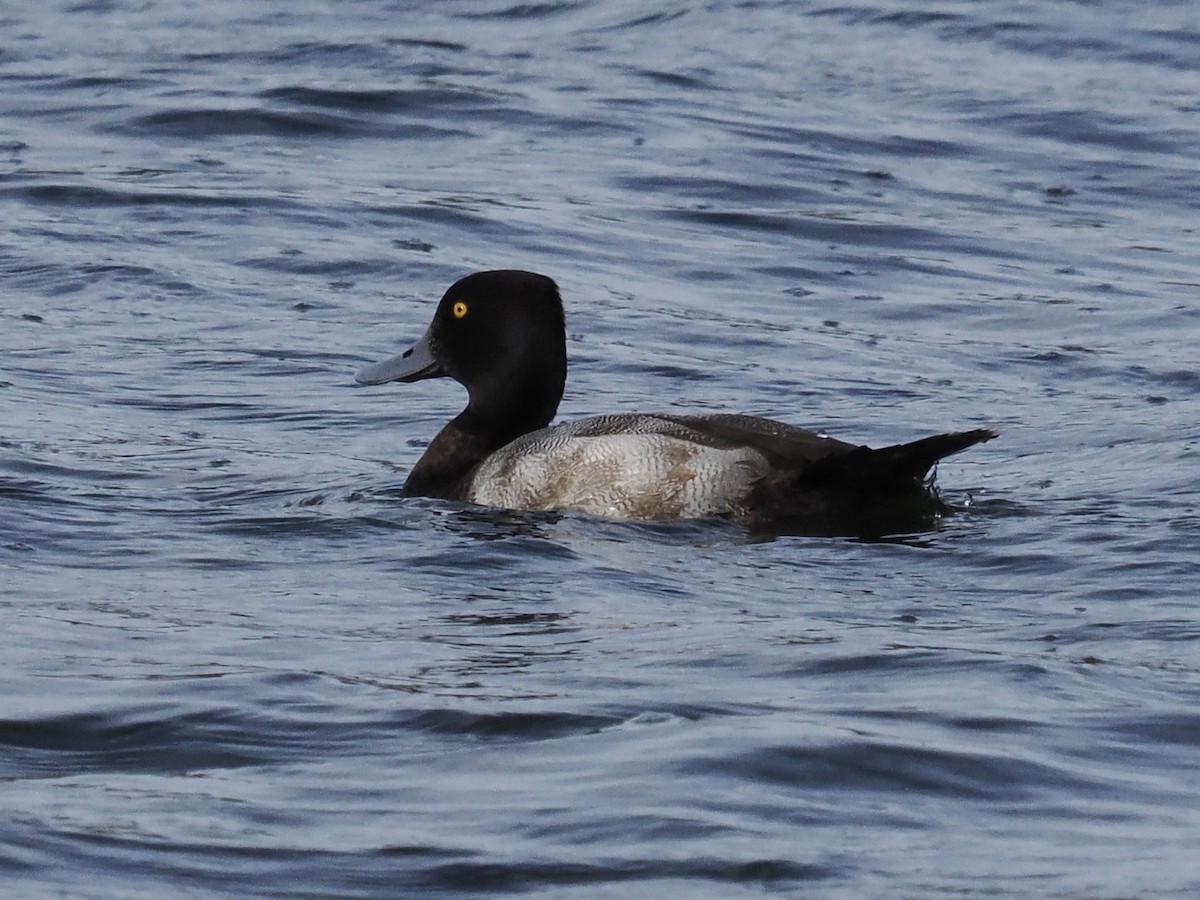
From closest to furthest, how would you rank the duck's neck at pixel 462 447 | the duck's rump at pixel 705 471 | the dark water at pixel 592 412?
1. the dark water at pixel 592 412
2. the duck's rump at pixel 705 471
3. the duck's neck at pixel 462 447

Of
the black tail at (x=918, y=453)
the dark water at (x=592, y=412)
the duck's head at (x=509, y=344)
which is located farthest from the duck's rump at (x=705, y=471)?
Answer: the duck's head at (x=509, y=344)

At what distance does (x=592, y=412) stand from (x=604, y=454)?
234 centimetres

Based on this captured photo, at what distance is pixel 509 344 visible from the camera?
9148 mm

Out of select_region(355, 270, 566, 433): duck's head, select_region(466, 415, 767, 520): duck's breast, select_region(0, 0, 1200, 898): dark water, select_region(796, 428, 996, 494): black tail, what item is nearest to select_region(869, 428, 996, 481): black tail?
select_region(796, 428, 996, 494): black tail

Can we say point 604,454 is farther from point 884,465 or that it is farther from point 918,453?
point 918,453

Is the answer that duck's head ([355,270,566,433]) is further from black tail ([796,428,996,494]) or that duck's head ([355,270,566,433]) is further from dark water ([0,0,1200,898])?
black tail ([796,428,996,494])

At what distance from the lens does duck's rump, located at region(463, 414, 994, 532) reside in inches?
310

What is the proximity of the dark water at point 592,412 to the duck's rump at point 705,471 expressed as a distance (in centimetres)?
13

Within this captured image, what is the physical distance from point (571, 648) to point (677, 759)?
3.80ft

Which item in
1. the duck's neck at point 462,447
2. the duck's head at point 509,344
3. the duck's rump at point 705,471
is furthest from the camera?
the duck's head at point 509,344

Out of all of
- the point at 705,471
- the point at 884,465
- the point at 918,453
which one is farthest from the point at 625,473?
the point at 918,453

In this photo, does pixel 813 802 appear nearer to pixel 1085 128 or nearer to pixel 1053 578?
pixel 1053 578

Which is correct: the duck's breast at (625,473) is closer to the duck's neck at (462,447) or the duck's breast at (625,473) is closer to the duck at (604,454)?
the duck at (604,454)

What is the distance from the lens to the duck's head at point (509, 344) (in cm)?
910
